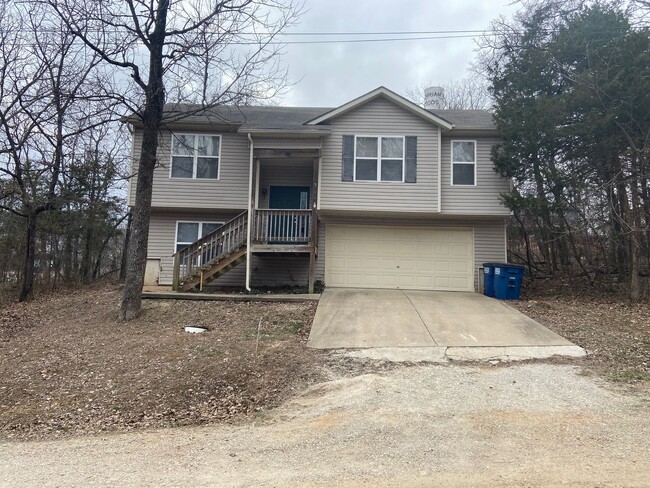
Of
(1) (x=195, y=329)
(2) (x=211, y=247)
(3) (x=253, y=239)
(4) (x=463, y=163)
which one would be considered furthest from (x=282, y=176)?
(1) (x=195, y=329)

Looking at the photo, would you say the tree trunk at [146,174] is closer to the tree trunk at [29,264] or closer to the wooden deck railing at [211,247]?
the wooden deck railing at [211,247]

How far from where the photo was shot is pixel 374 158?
507 inches

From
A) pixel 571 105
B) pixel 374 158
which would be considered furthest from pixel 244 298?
pixel 571 105

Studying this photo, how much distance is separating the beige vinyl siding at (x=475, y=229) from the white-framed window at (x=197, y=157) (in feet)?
13.2

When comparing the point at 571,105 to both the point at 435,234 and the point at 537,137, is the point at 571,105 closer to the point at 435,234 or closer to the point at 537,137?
the point at 537,137

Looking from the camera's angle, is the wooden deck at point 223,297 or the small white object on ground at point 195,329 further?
→ the wooden deck at point 223,297

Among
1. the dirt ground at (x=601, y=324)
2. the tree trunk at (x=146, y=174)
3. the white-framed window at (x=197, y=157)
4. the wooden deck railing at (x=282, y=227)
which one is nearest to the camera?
the dirt ground at (x=601, y=324)

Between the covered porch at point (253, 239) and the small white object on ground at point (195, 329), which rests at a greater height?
the covered porch at point (253, 239)

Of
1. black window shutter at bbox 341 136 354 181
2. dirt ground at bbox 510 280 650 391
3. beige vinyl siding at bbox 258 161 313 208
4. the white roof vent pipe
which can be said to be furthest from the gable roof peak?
the white roof vent pipe

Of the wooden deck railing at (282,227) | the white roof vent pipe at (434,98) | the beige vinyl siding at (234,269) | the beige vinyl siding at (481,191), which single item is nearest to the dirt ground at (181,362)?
the wooden deck railing at (282,227)

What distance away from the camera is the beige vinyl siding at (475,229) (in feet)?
44.4

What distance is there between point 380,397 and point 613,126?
31.6 ft

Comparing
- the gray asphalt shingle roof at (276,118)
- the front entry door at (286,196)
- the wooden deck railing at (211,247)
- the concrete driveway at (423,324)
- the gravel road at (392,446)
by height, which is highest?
the gray asphalt shingle roof at (276,118)

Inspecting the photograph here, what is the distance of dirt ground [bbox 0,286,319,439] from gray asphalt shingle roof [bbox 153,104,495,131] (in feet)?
18.4
